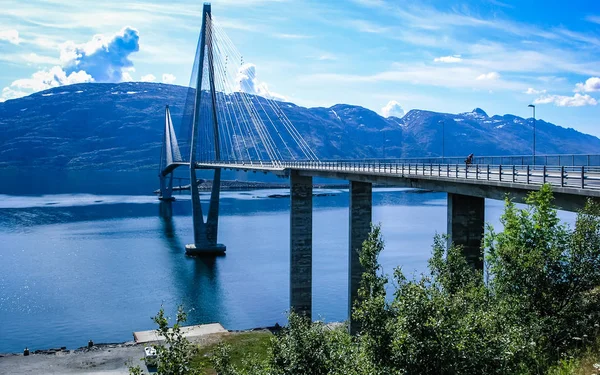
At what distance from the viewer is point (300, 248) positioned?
47.6 meters

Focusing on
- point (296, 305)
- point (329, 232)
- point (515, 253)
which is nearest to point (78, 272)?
point (296, 305)

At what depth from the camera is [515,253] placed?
18547 millimetres

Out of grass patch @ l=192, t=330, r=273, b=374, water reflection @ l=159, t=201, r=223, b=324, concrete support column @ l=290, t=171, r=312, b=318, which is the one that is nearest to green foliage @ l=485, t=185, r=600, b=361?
grass patch @ l=192, t=330, r=273, b=374

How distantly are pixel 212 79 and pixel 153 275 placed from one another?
98.4ft

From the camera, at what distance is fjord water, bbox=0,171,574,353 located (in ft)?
153

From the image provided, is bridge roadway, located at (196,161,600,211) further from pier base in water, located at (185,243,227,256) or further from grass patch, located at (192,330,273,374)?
pier base in water, located at (185,243,227,256)

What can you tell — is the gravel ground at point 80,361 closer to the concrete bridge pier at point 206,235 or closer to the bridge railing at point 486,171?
the bridge railing at point 486,171

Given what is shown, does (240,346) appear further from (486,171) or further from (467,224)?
(486,171)

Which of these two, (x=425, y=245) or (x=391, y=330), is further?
(x=425, y=245)

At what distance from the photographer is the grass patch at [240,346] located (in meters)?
33.4

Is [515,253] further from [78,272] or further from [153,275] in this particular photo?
[78,272]

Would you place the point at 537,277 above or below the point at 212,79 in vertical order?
below

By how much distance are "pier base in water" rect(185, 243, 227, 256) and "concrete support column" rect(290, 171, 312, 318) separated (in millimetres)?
29647

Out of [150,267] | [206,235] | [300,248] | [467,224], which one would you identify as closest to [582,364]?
[467,224]
